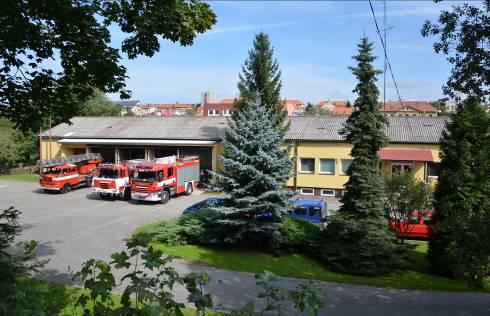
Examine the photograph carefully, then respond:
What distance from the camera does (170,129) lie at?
1533 inches

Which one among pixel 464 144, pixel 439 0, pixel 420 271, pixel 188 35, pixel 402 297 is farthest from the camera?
pixel 420 271

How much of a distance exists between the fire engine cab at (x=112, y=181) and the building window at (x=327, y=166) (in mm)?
14172

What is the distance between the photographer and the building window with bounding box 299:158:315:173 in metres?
34.2

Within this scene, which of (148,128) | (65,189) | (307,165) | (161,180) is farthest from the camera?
(148,128)

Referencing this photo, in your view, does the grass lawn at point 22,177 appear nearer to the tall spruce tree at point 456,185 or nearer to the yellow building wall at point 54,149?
the yellow building wall at point 54,149

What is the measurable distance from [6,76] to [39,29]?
105 cm

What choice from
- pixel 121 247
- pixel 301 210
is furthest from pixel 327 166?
pixel 121 247

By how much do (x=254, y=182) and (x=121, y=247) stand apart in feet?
20.6

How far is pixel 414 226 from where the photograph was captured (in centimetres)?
2258

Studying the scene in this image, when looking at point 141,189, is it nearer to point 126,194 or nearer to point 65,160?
point 126,194

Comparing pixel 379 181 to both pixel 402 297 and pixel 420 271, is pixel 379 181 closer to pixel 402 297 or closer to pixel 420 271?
pixel 420 271

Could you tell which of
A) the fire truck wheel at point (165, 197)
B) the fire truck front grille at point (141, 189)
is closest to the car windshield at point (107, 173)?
the fire truck front grille at point (141, 189)

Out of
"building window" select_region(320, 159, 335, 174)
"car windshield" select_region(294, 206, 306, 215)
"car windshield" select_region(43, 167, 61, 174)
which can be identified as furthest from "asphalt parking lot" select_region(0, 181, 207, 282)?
"building window" select_region(320, 159, 335, 174)

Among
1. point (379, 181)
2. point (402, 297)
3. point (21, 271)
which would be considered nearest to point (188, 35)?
point (21, 271)
